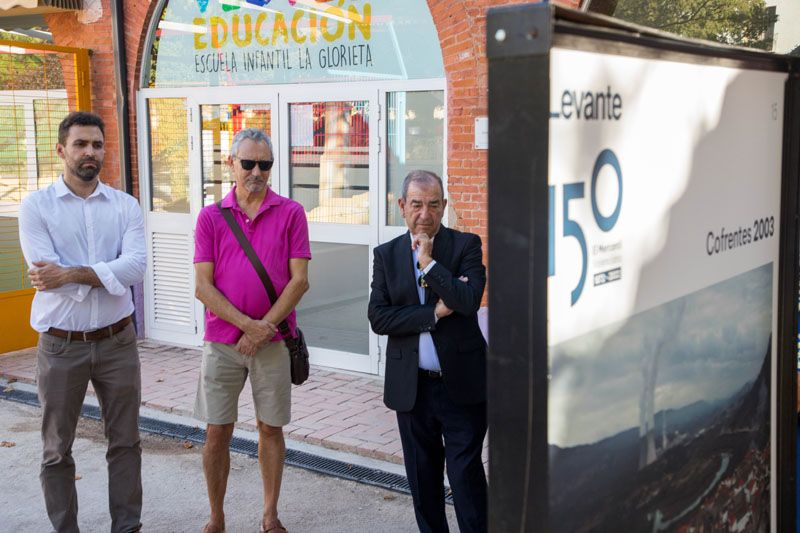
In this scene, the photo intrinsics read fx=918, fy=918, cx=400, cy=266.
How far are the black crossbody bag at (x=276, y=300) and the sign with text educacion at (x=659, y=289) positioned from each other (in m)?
2.58

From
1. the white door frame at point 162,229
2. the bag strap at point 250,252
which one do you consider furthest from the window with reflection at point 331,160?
the bag strap at point 250,252

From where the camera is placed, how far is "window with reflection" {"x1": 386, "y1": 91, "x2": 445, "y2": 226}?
7441 millimetres

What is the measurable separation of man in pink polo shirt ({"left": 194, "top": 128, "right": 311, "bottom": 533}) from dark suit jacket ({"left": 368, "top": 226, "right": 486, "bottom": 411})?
2.14ft

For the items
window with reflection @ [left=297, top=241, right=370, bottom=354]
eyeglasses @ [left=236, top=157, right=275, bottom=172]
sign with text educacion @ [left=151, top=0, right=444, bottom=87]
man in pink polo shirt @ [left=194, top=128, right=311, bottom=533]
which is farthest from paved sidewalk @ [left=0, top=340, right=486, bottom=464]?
sign with text educacion @ [left=151, top=0, right=444, bottom=87]

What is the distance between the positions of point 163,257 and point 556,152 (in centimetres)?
837

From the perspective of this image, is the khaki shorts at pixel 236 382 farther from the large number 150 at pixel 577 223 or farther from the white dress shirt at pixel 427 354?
the large number 150 at pixel 577 223

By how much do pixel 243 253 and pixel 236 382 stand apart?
2.21ft

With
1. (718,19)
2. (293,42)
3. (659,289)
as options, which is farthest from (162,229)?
(659,289)

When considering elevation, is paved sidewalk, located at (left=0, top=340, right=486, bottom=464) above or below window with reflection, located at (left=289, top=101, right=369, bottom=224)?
below

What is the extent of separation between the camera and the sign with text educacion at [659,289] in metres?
1.68

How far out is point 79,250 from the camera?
452 cm

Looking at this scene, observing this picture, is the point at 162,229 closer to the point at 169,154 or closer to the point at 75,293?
the point at 169,154

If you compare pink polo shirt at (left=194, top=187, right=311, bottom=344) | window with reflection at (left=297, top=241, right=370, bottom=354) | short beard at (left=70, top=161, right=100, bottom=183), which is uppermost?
short beard at (left=70, top=161, right=100, bottom=183)

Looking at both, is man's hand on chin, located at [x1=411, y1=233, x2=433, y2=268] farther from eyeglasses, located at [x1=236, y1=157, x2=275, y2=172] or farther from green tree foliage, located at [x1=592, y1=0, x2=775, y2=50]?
green tree foliage, located at [x1=592, y1=0, x2=775, y2=50]
